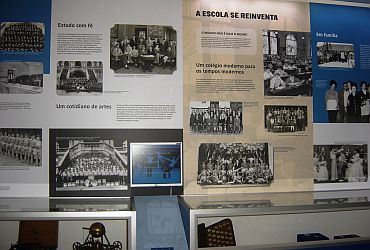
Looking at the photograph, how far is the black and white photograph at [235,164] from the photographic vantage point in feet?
7.51

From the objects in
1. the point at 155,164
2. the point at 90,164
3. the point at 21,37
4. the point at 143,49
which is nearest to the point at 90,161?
the point at 90,164

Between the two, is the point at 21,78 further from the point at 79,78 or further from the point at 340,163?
the point at 340,163

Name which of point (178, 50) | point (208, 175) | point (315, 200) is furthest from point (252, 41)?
point (315, 200)

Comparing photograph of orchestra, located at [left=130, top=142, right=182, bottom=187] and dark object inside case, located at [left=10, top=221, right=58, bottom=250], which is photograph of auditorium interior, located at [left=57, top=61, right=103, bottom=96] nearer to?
photograph of orchestra, located at [left=130, top=142, right=182, bottom=187]

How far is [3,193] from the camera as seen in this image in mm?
2127

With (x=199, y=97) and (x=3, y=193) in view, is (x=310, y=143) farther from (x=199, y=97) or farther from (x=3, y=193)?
(x=3, y=193)

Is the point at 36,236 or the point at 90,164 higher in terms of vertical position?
the point at 90,164

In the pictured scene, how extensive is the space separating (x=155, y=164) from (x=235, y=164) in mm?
574

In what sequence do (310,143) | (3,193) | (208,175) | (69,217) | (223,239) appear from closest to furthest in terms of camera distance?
1. (69,217)
2. (223,239)
3. (3,193)
4. (208,175)
5. (310,143)

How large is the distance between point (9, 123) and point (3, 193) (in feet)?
1.51

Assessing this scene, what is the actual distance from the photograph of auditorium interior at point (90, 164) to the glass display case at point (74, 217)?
0.40 ft

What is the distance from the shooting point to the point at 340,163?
2510 millimetres

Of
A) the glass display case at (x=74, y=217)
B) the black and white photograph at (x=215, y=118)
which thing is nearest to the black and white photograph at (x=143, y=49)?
the black and white photograph at (x=215, y=118)

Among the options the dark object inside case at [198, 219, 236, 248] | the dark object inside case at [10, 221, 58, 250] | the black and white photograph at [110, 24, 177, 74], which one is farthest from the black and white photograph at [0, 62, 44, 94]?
the dark object inside case at [198, 219, 236, 248]
